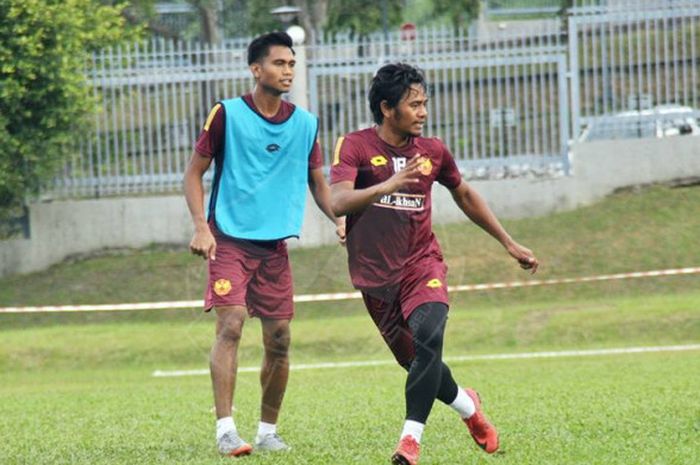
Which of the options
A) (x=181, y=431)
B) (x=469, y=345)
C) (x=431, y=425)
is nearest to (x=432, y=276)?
(x=431, y=425)

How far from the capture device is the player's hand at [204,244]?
26.9 ft

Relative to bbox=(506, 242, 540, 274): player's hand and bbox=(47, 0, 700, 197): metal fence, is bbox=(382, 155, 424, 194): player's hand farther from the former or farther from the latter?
bbox=(47, 0, 700, 197): metal fence

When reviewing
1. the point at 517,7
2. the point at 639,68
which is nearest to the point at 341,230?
the point at 639,68

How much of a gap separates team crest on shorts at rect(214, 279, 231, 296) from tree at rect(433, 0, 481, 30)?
89.9ft

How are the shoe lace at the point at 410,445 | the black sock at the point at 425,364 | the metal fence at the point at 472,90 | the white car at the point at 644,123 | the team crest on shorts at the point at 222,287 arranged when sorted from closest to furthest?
1. the shoe lace at the point at 410,445
2. the black sock at the point at 425,364
3. the team crest on shorts at the point at 222,287
4. the metal fence at the point at 472,90
5. the white car at the point at 644,123

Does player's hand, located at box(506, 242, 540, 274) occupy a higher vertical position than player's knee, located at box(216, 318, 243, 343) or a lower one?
higher

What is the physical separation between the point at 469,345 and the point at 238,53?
306 inches

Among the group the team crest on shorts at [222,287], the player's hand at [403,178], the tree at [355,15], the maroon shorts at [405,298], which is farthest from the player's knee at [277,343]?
the tree at [355,15]

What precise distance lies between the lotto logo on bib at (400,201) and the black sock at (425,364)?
51 centimetres

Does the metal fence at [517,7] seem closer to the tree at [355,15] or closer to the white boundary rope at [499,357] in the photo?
the tree at [355,15]

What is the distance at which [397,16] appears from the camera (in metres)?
37.8

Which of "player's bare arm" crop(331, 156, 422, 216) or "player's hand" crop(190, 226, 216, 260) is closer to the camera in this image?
"player's bare arm" crop(331, 156, 422, 216)

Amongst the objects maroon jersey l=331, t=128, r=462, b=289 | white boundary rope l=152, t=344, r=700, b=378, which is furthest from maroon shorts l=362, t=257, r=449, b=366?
white boundary rope l=152, t=344, r=700, b=378

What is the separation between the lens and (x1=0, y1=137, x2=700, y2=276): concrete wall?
2405 centimetres
